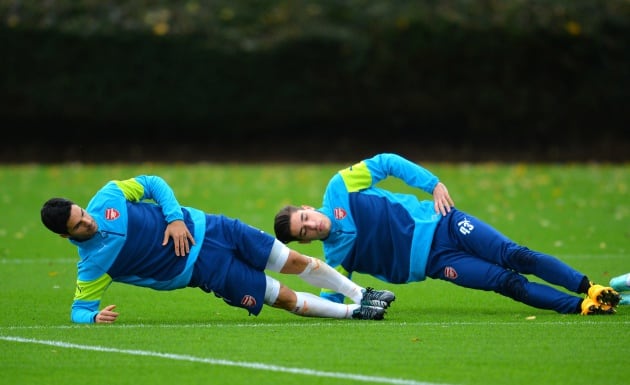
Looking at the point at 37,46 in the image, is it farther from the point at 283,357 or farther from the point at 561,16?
the point at 283,357

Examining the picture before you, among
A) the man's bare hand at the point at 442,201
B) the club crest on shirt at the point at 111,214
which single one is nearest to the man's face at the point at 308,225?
the man's bare hand at the point at 442,201

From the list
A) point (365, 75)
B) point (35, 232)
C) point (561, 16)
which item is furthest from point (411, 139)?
point (35, 232)

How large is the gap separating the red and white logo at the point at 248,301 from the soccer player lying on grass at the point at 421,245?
0.53 meters

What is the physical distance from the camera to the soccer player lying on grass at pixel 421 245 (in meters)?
8.92

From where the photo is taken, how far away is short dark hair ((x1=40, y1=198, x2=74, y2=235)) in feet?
27.1

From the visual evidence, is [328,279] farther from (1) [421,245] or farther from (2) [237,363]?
(2) [237,363]

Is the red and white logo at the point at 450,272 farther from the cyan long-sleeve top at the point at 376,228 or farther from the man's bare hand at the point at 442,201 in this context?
the man's bare hand at the point at 442,201

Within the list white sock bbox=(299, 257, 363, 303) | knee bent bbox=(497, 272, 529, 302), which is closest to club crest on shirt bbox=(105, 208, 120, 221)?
white sock bbox=(299, 257, 363, 303)

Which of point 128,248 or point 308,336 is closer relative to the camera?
point 308,336

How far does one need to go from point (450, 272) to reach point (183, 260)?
217 cm

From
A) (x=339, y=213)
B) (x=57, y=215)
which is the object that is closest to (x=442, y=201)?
(x=339, y=213)

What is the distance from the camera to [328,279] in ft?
29.4

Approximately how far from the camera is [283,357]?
742 cm

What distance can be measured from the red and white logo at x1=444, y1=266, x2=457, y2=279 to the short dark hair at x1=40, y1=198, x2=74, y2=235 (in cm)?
305
